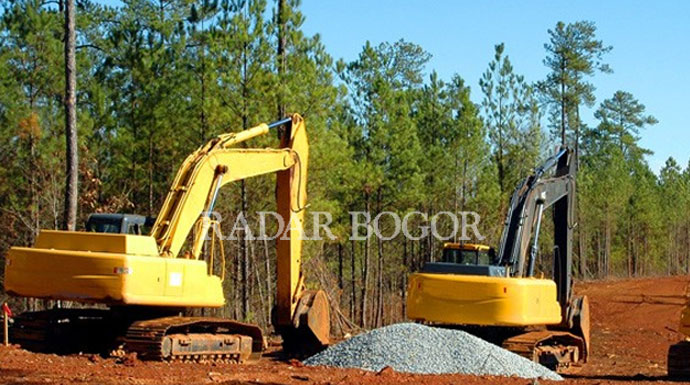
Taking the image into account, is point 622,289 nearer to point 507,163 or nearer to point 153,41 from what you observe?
point 507,163

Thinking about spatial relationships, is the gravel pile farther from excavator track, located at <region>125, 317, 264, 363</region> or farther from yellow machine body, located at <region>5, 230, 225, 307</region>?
yellow machine body, located at <region>5, 230, 225, 307</region>

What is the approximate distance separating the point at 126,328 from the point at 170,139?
13.7 metres

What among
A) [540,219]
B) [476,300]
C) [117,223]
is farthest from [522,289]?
[117,223]

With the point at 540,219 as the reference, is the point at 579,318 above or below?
below

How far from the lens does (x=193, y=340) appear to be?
15617mm

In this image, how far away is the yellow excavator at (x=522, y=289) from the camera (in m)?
17.7

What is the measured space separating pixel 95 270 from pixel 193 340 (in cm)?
228

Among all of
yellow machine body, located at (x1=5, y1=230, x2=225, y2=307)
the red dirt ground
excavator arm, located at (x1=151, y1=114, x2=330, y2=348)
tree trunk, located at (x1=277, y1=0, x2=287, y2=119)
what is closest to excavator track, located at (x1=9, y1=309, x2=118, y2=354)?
the red dirt ground

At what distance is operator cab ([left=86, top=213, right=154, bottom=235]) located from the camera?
15.5 meters

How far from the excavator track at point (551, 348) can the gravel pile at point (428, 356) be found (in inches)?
60.7

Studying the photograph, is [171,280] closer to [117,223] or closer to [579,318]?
[117,223]

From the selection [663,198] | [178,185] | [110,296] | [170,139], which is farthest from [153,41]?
[663,198]

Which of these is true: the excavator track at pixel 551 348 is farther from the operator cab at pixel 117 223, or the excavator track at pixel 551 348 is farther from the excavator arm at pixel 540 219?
the operator cab at pixel 117 223

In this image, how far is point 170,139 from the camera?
29.0 meters
